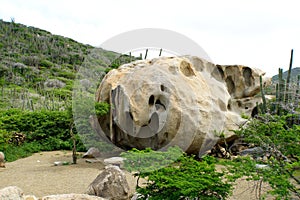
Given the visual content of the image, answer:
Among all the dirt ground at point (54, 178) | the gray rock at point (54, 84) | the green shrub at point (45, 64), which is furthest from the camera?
the green shrub at point (45, 64)

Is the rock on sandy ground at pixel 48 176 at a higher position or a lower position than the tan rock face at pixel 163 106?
lower

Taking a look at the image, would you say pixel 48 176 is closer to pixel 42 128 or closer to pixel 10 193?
pixel 10 193

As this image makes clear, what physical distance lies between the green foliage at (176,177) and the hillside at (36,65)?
1076cm

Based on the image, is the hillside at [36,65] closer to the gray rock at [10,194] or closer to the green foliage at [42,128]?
the green foliage at [42,128]

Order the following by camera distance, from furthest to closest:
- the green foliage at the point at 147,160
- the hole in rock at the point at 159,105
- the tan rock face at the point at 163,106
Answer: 1. the hole in rock at the point at 159,105
2. the tan rock face at the point at 163,106
3. the green foliage at the point at 147,160

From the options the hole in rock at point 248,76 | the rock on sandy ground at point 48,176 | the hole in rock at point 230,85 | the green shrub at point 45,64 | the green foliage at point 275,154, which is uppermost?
the green shrub at point 45,64

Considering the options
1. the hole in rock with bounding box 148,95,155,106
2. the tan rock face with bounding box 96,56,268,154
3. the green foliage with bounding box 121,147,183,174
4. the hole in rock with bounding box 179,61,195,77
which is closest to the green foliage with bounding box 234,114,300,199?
the green foliage with bounding box 121,147,183,174

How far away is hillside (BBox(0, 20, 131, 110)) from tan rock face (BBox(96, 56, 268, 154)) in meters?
5.98

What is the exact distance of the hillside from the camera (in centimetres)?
2264

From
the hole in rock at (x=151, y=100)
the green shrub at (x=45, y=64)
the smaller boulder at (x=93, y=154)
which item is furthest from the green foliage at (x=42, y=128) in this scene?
the green shrub at (x=45, y=64)

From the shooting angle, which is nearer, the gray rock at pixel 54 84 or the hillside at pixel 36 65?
the hillside at pixel 36 65

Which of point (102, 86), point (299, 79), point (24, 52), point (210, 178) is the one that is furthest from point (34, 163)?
point (24, 52)

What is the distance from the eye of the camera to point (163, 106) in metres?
8.73

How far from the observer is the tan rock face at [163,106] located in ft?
28.1
